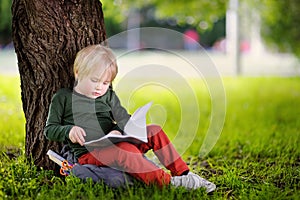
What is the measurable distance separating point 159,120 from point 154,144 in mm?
412

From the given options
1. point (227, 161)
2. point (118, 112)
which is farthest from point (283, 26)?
point (118, 112)

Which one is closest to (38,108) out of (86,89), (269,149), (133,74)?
(86,89)

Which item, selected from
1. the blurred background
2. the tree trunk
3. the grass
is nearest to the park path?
the blurred background

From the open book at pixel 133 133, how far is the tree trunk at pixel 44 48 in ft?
1.84

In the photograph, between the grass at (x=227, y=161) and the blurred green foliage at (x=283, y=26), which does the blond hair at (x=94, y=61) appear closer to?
the grass at (x=227, y=161)

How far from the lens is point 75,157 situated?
3188mm

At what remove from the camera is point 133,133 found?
303 cm

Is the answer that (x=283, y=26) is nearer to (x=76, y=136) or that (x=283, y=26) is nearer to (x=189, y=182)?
(x=189, y=182)

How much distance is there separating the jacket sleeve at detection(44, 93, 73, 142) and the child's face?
131 mm

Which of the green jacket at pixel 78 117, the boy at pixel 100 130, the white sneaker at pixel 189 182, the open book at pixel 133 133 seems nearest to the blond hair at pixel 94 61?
the boy at pixel 100 130

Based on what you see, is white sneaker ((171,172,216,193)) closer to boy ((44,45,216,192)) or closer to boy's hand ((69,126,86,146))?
boy ((44,45,216,192))

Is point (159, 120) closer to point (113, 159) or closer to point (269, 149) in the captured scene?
point (113, 159)

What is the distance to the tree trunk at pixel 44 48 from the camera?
3.34 metres

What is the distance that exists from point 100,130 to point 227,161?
1.34 metres
